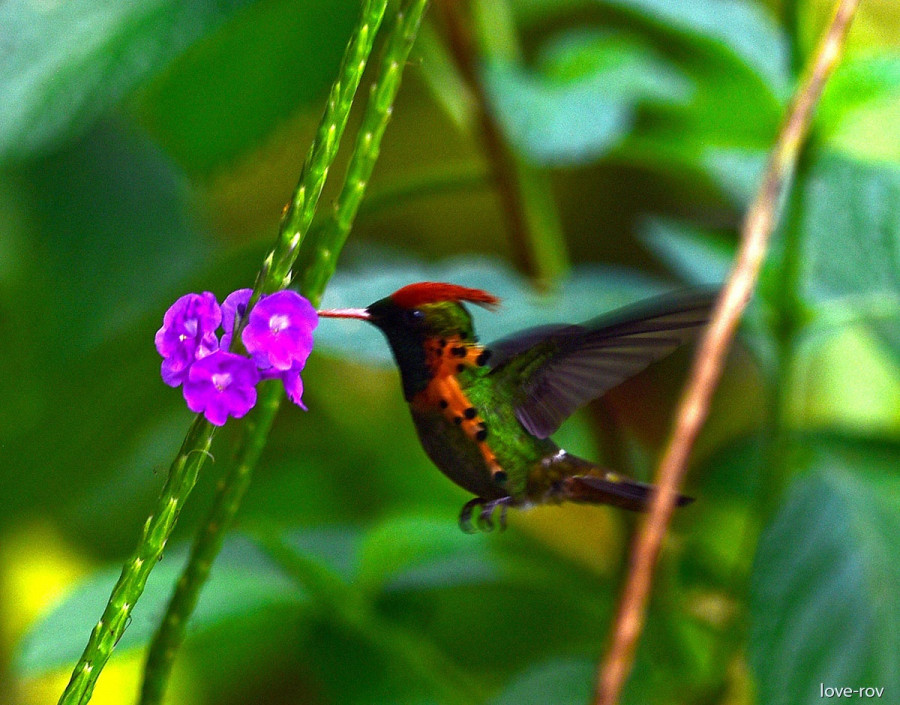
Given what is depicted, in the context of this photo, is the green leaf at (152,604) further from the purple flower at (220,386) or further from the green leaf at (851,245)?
the green leaf at (851,245)

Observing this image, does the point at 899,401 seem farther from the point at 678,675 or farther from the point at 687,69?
the point at 678,675

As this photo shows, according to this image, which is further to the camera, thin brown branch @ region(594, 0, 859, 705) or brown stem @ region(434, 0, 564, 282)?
brown stem @ region(434, 0, 564, 282)

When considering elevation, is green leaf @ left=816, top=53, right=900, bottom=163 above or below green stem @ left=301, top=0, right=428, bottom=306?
above


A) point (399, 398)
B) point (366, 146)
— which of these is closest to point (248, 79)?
point (399, 398)

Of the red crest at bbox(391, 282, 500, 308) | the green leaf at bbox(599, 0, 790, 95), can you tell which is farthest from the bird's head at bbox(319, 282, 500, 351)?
the green leaf at bbox(599, 0, 790, 95)

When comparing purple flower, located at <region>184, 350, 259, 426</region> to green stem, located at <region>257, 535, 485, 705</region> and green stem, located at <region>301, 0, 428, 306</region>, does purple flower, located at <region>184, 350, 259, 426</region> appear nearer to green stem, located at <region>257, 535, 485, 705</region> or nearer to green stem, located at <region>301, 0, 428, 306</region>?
green stem, located at <region>301, 0, 428, 306</region>

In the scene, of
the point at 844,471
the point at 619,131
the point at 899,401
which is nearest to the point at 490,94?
the point at 619,131

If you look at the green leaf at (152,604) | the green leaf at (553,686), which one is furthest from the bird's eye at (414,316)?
the green leaf at (553,686)
